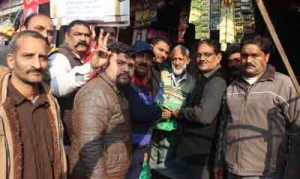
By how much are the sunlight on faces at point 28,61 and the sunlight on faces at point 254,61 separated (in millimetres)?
1821

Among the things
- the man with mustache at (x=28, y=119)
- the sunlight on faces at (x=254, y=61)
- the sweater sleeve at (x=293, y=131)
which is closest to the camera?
the man with mustache at (x=28, y=119)

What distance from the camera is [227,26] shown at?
539 centimetres

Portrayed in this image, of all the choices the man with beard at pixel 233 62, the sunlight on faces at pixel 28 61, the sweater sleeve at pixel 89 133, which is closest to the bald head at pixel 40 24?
the sweater sleeve at pixel 89 133

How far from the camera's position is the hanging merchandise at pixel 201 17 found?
553cm

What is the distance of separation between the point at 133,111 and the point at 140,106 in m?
0.09

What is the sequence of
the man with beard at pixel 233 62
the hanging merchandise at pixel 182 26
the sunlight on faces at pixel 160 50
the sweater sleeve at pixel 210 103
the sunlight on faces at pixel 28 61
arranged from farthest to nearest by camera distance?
the hanging merchandise at pixel 182 26, the sunlight on faces at pixel 160 50, the man with beard at pixel 233 62, the sweater sleeve at pixel 210 103, the sunlight on faces at pixel 28 61

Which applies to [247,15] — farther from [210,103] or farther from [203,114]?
[203,114]

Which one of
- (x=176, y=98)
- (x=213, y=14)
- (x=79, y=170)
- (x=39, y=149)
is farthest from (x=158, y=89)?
(x=39, y=149)

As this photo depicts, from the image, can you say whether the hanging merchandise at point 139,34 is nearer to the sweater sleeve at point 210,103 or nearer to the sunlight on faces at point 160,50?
the sunlight on faces at point 160,50

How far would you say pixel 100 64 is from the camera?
3281mm

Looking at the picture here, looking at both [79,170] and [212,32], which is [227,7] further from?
[79,170]

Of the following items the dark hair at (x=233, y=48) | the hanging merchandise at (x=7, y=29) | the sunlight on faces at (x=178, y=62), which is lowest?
the sunlight on faces at (x=178, y=62)

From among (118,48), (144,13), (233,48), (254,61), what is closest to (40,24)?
(118,48)

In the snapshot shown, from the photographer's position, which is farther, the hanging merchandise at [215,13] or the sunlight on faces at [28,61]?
the hanging merchandise at [215,13]
